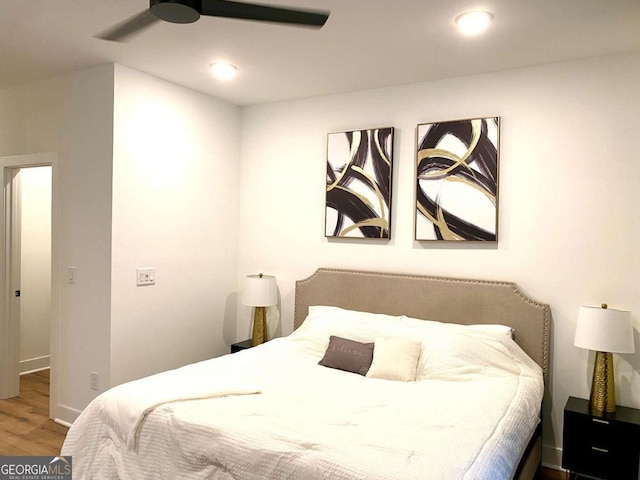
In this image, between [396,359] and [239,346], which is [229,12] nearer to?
[396,359]

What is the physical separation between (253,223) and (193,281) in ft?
2.51

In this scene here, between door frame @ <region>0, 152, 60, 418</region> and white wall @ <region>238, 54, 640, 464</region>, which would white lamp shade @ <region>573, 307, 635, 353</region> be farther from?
door frame @ <region>0, 152, 60, 418</region>

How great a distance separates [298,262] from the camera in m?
4.04

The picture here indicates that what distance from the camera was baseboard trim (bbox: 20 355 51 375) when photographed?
15.7ft

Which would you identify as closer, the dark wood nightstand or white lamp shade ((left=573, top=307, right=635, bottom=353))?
white lamp shade ((left=573, top=307, right=635, bottom=353))

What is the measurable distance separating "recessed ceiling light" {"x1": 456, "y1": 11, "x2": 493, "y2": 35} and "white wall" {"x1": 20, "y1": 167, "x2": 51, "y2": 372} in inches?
169

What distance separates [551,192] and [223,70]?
92.5 inches

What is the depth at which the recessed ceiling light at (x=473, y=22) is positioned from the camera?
2371mm

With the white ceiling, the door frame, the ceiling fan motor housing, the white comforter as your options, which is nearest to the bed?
the white comforter

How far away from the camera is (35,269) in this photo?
4.86 m

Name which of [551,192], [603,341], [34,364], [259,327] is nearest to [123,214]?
[259,327]

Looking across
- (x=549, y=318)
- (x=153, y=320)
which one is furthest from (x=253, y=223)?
(x=549, y=318)

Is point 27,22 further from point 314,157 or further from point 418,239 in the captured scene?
point 418,239

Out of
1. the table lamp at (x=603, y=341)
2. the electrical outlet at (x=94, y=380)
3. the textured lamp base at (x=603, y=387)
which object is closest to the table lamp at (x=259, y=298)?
the electrical outlet at (x=94, y=380)
